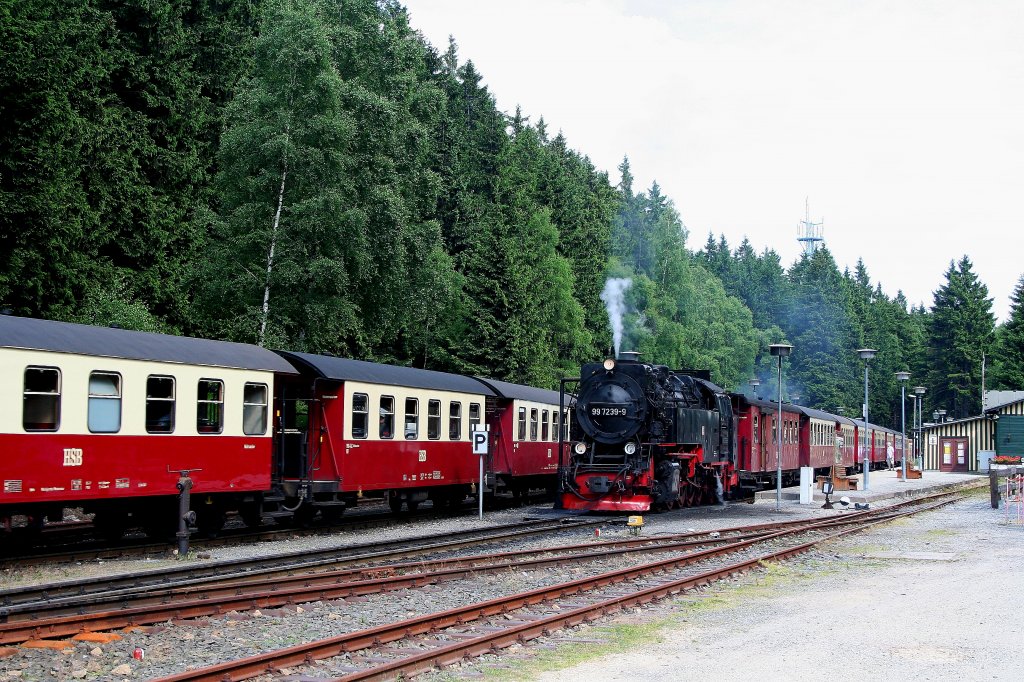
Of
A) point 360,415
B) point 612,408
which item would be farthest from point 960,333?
point 360,415

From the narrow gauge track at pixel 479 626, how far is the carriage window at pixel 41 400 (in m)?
6.74

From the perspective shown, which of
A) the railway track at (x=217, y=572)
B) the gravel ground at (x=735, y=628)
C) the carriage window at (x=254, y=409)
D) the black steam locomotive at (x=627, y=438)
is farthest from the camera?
the black steam locomotive at (x=627, y=438)

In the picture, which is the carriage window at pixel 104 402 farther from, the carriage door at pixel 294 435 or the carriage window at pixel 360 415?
the carriage window at pixel 360 415

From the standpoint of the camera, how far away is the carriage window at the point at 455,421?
2447 centimetres

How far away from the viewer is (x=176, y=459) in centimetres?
1638

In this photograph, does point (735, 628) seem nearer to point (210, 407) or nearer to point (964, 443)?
point (210, 407)

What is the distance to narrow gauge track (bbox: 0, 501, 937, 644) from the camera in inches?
380

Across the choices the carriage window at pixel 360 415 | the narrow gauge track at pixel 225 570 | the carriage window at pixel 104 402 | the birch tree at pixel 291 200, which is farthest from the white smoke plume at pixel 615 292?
the carriage window at pixel 104 402

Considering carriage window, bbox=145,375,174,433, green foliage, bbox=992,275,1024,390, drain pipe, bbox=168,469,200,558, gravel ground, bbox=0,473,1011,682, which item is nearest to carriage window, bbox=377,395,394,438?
gravel ground, bbox=0,473,1011,682

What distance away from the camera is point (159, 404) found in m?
16.1

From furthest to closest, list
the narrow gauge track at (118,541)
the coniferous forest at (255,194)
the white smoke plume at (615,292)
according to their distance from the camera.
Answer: the white smoke plume at (615,292), the coniferous forest at (255,194), the narrow gauge track at (118,541)

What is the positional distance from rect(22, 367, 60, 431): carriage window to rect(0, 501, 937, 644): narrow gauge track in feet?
12.1

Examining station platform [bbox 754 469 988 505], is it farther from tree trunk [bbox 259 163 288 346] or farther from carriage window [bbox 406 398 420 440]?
tree trunk [bbox 259 163 288 346]

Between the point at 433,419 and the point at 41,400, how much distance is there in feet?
34.2
